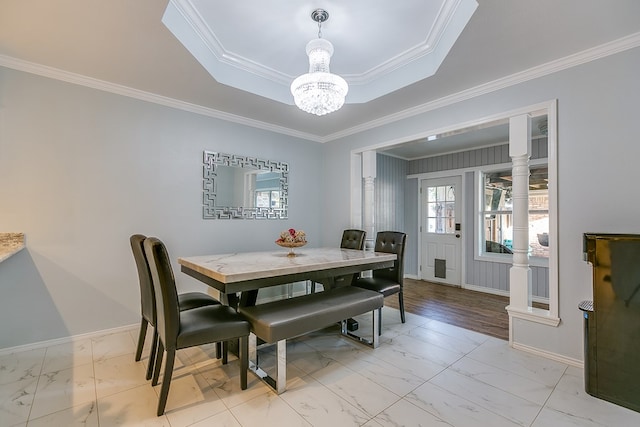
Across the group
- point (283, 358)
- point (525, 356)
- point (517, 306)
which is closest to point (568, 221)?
point (517, 306)

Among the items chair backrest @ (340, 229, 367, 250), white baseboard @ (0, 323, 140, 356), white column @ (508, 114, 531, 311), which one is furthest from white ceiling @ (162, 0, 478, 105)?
white baseboard @ (0, 323, 140, 356)

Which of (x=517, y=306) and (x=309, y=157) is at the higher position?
(x=309, y=157)

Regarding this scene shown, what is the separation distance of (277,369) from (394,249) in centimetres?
200

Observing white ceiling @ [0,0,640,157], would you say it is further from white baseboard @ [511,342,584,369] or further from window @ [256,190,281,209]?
white baseboard @ [511,342,584,369]

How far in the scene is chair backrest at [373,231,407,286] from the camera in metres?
3.30

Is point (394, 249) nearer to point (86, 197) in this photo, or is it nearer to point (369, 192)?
point (369, 192)

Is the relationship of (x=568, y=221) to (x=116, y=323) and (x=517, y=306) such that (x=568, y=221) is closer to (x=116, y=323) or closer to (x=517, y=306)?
(x=517, y=306)

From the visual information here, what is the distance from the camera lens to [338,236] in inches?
176

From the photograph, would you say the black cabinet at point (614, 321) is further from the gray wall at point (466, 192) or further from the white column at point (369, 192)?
the gray wall at point (466, 192)

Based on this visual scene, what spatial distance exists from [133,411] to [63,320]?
1.61 metres

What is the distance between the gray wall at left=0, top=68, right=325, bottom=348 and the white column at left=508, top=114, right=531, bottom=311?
10.8ft

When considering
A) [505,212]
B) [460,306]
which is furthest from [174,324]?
[505,212]

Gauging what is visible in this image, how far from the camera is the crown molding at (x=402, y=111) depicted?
7.37 feet

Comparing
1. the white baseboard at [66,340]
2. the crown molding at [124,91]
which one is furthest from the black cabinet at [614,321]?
the white baseboard at [66,340]
